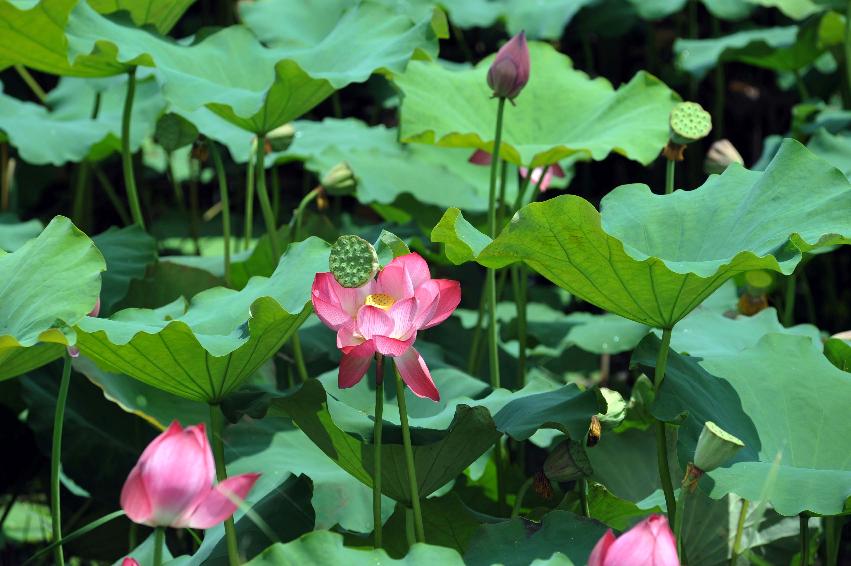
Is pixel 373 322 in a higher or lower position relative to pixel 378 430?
higher

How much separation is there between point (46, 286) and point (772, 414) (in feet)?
2.73

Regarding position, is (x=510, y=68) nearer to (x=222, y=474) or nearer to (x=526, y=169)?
(x=526, y=169)

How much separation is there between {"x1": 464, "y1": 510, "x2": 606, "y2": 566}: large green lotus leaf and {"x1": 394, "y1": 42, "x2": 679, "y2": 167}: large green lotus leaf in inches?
29.0

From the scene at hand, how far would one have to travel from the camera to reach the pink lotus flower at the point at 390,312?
1144 millimetres

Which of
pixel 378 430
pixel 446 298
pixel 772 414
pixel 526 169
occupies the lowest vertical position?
pixel 526 169

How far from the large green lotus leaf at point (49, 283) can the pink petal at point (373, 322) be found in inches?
11.2

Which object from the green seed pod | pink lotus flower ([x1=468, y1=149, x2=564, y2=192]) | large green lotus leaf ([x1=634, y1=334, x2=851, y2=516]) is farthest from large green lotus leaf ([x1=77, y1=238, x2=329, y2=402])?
pink lotus flower ([x1=468, y1=149, x2=564, y2=192])

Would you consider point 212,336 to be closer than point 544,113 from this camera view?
Yes

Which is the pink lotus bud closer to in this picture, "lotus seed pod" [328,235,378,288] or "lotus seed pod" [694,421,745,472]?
"lotus seed pod" [328,235,378,288]

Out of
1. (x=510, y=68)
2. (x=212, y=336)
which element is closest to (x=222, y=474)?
(x=212, y=336)

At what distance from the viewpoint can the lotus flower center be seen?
1.18 metres

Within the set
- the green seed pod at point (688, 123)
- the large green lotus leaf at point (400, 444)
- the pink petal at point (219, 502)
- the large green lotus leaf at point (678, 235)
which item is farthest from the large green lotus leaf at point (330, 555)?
the green seed pod at point (688, 123)

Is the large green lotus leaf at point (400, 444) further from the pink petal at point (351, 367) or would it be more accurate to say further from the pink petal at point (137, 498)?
the pink petal at point (137, 498)

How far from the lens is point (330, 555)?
103 cm
